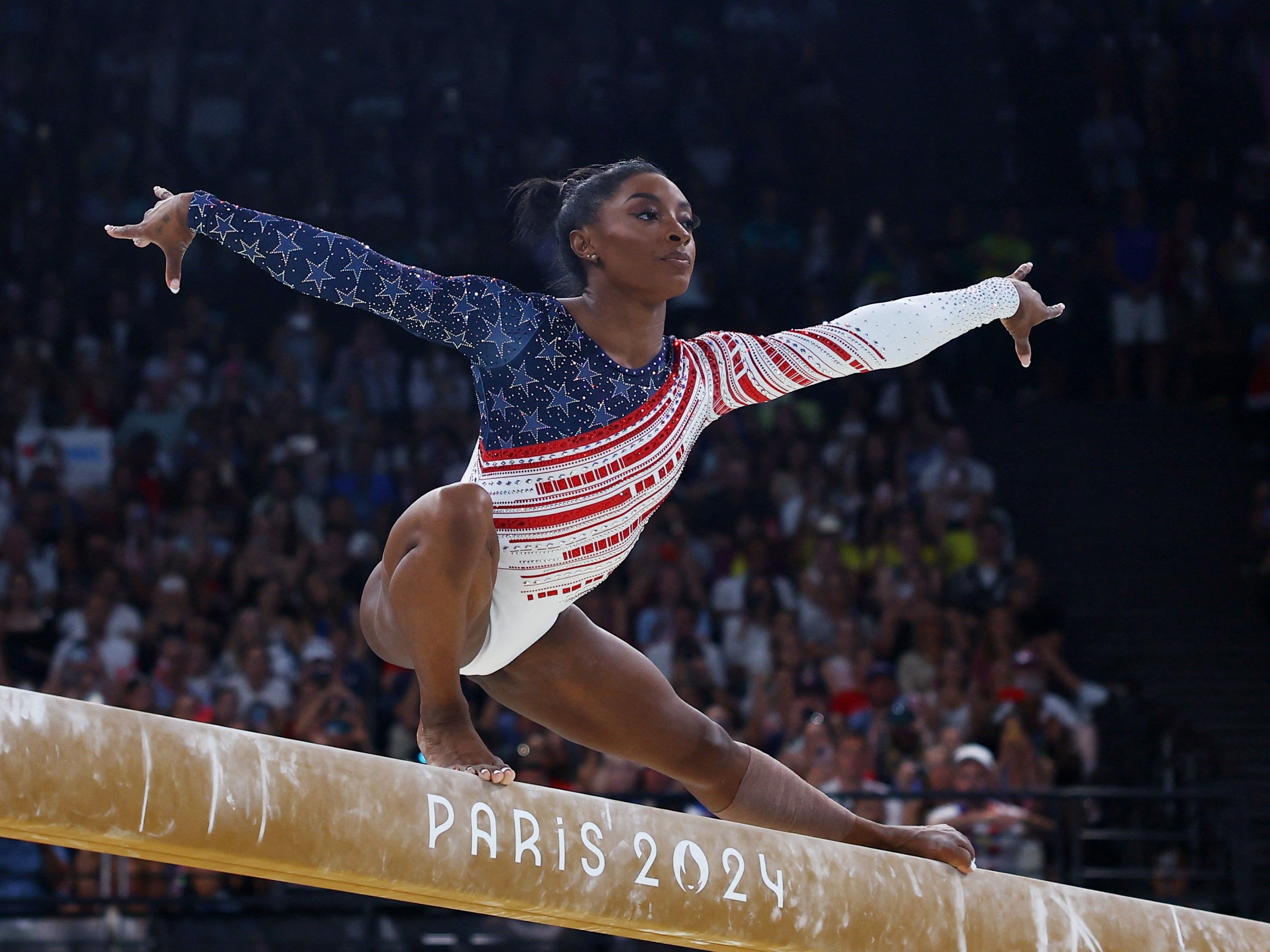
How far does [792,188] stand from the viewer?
12.7 meters

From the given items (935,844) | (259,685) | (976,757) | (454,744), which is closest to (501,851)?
(454,744)

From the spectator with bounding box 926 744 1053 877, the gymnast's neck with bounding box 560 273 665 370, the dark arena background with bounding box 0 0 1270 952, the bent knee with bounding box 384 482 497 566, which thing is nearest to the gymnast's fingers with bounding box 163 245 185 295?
the bent knee with bounding box 384 482 497 566

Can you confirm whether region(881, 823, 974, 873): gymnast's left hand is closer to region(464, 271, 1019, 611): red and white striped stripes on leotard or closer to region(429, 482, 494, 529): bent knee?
region(464, 271, 1019, 611): red and white striped stripes on leotard

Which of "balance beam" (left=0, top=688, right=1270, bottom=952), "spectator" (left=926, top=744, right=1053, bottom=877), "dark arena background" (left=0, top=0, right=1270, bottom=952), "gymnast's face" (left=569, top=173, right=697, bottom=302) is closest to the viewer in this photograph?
"balance beam" (left=0, top=688, right=1270, bottom=952)

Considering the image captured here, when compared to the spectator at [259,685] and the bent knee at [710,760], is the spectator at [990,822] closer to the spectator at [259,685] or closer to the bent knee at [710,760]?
the spectator at [259,685]

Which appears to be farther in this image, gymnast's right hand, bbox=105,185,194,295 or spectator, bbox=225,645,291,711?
spectator, bbox=225,645,291,711

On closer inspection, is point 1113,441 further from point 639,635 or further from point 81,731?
point 81,731

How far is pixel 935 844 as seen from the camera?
11.1ft

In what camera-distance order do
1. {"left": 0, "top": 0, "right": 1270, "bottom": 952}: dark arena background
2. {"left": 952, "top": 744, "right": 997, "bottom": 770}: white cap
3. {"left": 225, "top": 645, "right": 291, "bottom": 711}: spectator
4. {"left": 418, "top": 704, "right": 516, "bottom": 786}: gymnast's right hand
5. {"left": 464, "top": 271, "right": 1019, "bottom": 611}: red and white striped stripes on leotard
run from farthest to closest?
1. {"left": 225, "top": 645, "right": 291, "bottom": 711}: spectator
2. {"left": 0, "top": 0, "right": 1270, "bottom": 952}: dark arena background
3. {"left": 952, "top": 744, "right": 997, "bottom": 770}: white cap
4. {"left": 464, "top": 271, "right": 1019, "bottom": 611}: red and white striped stripes on leotard
5. {"left": 418, "top": 704, "right": 516, "bottom": 786}: gymnast's right hand

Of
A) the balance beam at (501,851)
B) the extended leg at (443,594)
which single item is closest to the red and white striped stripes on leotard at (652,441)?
the extended leg at (443,594)

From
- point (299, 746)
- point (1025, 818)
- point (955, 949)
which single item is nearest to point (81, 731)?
point (299, 746)

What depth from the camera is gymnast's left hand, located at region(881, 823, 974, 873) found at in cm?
334

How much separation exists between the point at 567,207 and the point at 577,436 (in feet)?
1.89

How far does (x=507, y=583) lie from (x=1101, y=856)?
5.74 meters
